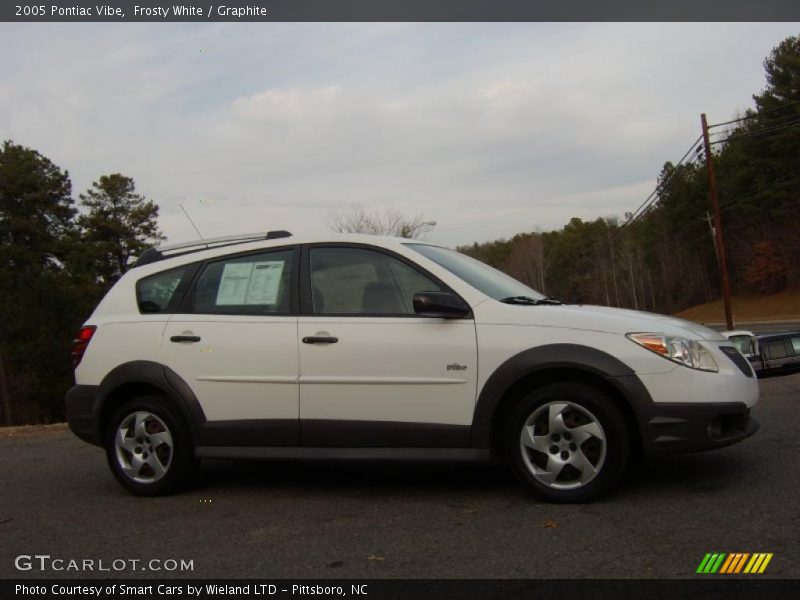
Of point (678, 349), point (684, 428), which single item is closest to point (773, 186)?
point (678, 349)

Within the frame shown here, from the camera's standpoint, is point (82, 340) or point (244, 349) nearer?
point (244, 349)

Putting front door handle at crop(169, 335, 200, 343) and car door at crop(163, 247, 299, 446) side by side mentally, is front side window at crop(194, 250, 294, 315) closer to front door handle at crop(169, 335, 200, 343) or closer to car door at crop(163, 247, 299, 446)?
car door at crop(163, 247, 299, 446)

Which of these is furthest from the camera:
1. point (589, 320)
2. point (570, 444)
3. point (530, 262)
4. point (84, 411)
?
point (530, 262)

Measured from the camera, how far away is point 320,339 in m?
4.87

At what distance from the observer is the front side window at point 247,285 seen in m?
5.14

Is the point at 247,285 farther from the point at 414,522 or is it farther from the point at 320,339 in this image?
the point at 414,522

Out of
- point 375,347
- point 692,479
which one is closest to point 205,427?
point 375,347

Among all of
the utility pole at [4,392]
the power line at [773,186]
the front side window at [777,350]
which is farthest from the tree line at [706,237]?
the utility pole at [4,392]

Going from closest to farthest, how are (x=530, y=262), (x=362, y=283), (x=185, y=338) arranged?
(x=362, y=283) → (x=185, y=338) → (x=530, y=262)

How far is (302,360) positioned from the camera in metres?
4.90

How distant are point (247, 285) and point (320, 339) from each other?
76 centimetres

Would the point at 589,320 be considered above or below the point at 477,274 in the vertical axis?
below

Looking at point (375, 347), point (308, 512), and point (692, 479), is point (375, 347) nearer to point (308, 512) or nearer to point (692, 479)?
point (308, 512)
